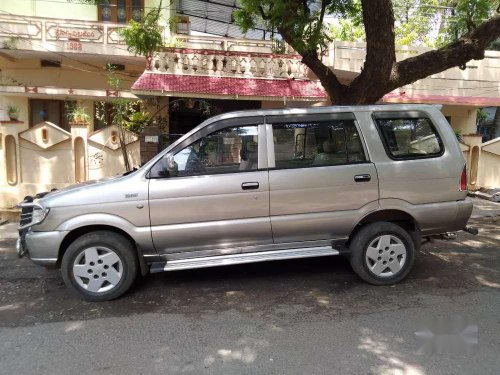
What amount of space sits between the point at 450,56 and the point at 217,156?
4.15 m

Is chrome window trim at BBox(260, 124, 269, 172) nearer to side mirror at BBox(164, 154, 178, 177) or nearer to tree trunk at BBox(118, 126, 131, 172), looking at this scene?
side mirror at BBox(164, 154, 178, 177)

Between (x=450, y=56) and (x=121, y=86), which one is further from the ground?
(x=121, y=86)

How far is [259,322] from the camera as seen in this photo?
155 inches

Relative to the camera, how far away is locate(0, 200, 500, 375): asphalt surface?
3264mm

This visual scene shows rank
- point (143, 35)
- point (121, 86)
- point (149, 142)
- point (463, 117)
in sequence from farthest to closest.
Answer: point (463, 117) → point (121, 86) → point (149, 142) → point (143, 35)

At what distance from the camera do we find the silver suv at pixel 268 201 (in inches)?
171

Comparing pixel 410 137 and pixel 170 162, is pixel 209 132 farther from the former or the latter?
pixel 410 137

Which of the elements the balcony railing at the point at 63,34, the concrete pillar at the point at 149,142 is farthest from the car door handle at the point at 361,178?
the balcony railing at the point at 63,34

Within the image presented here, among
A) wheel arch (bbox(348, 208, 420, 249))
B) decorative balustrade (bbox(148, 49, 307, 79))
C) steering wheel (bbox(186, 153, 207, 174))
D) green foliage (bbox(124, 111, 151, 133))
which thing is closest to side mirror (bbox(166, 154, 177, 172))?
steering wheel (bbox(186, 153, 207, 174))

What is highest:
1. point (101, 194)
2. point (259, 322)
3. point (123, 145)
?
point (123, 145)

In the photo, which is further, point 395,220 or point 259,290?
point 395,220

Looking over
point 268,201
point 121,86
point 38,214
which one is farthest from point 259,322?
point 121,86

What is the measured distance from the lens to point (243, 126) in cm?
460

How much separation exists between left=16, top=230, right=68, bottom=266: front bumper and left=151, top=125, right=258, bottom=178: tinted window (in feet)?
3.65
